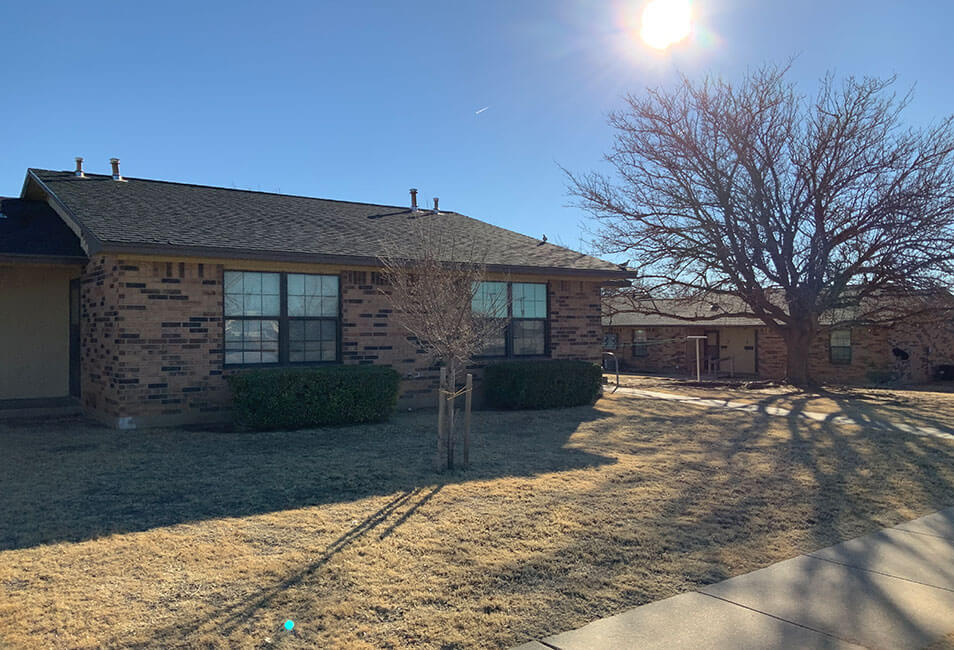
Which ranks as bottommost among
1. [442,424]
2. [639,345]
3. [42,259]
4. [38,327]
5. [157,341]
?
[442,424]

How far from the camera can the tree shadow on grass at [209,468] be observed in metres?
5.93

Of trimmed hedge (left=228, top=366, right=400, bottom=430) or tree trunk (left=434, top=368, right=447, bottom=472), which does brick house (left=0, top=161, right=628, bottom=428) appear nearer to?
trimmed hedge (left=228, top=366, right=400, bottom=430)

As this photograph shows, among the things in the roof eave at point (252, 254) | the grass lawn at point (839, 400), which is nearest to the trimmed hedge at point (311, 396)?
the roof eave at point (252, 254)

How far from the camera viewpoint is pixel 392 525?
5699 millimetres

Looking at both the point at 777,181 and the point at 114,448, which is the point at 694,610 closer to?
the point at 114,448

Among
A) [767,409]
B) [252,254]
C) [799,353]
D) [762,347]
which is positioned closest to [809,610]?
[252,254]

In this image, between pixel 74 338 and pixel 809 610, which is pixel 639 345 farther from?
pixel 809 610

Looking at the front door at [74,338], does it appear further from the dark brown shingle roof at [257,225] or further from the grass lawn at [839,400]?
the grass lawn at [839,400]

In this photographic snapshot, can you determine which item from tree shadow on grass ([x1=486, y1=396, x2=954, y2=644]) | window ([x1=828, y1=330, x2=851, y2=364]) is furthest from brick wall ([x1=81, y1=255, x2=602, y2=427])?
window ([x1=828, y1=330, x2=851, y2=364])

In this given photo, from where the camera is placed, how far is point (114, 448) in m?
8.73

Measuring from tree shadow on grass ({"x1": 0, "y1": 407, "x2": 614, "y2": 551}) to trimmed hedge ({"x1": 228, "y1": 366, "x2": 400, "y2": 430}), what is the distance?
0.32 meters

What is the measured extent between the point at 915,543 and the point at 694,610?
8.30 feet

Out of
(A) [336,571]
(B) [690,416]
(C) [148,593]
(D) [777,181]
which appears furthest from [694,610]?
(D) [777,181]

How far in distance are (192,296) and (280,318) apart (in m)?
1.38
